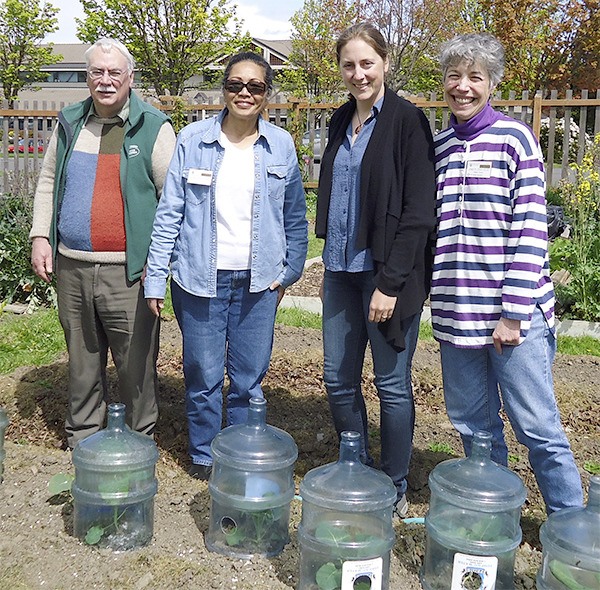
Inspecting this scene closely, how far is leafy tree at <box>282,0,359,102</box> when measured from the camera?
27375 mm

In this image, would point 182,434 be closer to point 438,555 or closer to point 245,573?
point 245,573

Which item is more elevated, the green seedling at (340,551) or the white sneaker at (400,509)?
the green seedling at (340,551)

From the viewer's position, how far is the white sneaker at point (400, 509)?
11.5 feet

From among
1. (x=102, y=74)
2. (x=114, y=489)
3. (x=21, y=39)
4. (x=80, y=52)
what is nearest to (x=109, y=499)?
(x=114, y=489)

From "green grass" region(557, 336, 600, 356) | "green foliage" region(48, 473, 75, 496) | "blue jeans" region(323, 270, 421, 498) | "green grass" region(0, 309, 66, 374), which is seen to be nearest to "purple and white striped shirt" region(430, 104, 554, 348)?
"blue jeans" region(323, 270, 421, 498)

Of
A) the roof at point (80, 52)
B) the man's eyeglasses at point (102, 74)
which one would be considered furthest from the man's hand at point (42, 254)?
the roof at point (80, 52)

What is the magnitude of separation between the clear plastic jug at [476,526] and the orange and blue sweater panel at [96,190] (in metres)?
2.03

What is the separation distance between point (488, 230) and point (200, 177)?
136 centimetres

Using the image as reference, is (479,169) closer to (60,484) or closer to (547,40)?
(60,484)

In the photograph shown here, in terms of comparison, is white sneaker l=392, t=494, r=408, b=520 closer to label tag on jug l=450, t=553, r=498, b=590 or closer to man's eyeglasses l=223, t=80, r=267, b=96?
label tag on jug l=450, t=553, r=498, b=590

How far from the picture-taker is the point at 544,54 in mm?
23250

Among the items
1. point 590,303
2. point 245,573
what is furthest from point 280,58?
point 245,573

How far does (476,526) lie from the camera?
2.82 m

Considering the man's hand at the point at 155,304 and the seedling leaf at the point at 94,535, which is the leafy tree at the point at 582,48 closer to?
Answer: the man's hand at the point at 155,304
